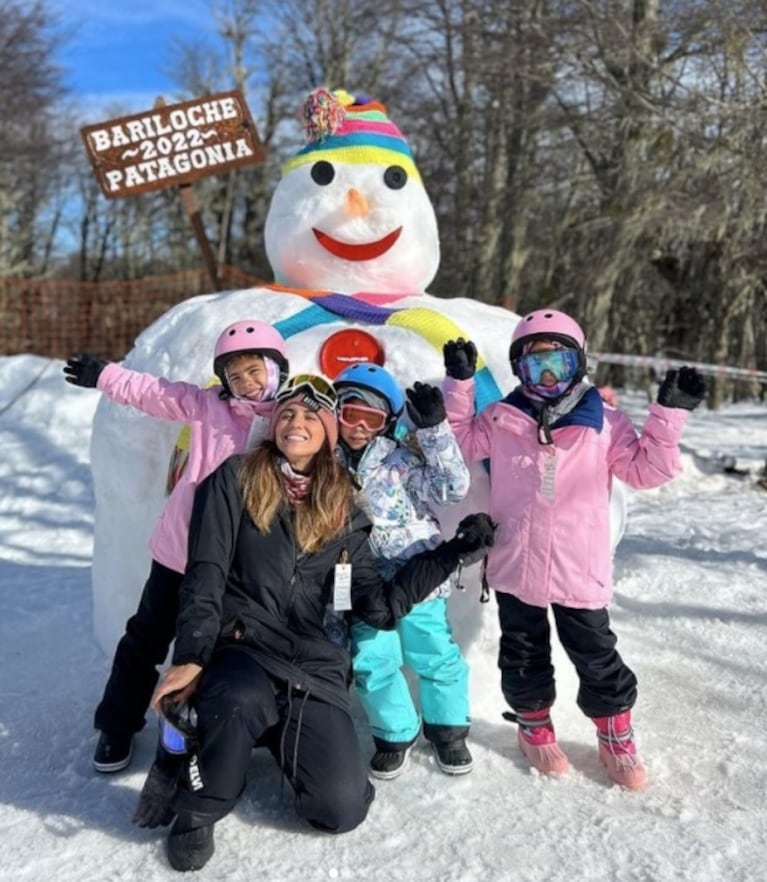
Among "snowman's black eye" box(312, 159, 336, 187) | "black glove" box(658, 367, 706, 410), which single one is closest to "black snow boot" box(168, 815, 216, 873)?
"black glove" box(658, 367, 706, 410)

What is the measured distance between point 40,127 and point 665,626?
1581cm

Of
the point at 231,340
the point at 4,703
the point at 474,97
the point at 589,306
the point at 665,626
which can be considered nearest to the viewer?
the point at 231,340

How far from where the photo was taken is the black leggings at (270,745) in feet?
7.22

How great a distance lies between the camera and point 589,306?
11.0 metres

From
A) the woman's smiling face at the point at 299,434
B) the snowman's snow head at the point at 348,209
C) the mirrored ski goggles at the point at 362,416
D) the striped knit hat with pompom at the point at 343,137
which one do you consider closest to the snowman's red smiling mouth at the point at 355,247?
the snowman's snow head at the point at 348,209

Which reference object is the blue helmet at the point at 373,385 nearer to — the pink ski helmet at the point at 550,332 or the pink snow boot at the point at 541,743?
the pink ski helmet at the point at 550,332

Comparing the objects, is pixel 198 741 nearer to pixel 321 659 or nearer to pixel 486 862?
pixel 321 659

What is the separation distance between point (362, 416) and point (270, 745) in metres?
0.97

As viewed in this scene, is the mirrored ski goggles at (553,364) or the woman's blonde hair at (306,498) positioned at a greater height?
the mirrored ski goggles at (553,364)

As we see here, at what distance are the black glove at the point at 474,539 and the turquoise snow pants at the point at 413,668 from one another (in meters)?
0.28

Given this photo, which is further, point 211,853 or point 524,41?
point 524,41

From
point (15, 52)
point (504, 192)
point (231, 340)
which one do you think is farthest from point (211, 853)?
point (15, 52)

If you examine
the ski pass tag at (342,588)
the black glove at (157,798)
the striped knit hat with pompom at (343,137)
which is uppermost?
the striped knit hat with pompom at (343,137)

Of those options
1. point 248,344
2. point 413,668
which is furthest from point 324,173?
point 413,668
